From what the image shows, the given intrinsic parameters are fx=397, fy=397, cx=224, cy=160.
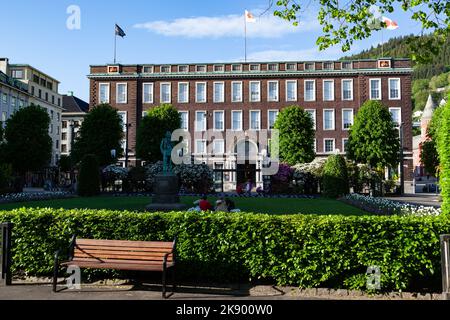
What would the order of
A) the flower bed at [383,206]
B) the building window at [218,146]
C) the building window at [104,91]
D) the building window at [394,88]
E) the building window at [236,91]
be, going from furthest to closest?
the building window at [104,91] → the building window at [236,91] → the building window at [218,146] → the building window at [394,88] → the flower bed at [383,206]

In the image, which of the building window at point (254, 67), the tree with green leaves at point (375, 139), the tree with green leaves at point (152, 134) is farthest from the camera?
the building window at point (254, 67)

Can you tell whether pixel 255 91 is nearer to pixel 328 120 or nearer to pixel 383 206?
pixel 328 120

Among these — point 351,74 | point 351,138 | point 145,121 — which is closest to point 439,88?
point 351,74

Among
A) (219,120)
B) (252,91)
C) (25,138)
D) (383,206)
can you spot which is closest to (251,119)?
(252,91)

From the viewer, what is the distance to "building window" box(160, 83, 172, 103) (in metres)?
56.7

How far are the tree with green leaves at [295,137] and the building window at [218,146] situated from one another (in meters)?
10.8

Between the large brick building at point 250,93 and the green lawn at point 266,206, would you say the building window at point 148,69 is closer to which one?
the large brick building at point 250,93

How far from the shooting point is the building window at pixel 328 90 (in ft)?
180

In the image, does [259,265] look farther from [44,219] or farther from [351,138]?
[351,138]

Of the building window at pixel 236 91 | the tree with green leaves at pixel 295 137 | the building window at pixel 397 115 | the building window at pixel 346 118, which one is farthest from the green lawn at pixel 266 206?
the building window at pixel 397 115

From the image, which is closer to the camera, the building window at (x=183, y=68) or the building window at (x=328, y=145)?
the building window at (x=328, y=145)

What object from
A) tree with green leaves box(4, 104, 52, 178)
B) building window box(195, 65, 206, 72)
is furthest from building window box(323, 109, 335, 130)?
tree with green leaves box(4, 104, 52, 178)

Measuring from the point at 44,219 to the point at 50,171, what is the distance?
201 feet

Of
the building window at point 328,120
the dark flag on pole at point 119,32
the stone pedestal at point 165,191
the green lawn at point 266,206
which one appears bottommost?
the green lawn at point 266,206
